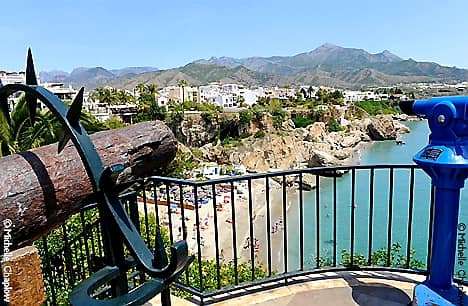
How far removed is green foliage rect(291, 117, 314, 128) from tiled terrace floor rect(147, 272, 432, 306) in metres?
41.5

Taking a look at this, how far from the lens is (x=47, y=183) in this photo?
3.62 feet

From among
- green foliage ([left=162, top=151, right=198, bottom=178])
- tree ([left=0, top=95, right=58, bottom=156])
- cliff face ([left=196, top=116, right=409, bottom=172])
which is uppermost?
tree ([left=0, top=95, right=58, bottom=156])

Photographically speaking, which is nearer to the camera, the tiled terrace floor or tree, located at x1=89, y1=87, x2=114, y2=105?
the tiled terrace floor

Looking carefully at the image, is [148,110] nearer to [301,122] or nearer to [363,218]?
[301,122]

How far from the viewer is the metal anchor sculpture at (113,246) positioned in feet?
2.66

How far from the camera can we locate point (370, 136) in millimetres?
45719

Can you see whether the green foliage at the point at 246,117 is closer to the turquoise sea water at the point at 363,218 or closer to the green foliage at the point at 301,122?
the green foliage at the point at 301,122

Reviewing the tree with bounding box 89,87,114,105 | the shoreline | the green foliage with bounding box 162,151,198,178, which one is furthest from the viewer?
the tree with bounding box 89,87,114,105

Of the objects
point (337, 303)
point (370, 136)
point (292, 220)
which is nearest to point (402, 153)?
point (370, 136)

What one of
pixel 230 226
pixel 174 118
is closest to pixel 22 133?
pixel 230 226

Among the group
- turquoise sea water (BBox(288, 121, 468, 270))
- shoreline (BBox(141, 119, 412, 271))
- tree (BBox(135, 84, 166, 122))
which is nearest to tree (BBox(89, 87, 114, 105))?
tree (BBox(135, 84, 166, 122))

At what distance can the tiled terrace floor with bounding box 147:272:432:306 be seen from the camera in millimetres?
2262

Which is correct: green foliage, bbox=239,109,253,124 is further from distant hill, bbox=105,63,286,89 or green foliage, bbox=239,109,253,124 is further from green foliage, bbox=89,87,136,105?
distant hill, bbox=105,63,286,89

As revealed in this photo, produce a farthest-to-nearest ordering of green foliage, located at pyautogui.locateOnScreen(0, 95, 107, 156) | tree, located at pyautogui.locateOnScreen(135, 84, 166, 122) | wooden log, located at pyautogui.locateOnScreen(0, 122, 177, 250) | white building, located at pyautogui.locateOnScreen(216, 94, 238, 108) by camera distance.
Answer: white building, located at pyautogui.locateOnScreen(216, 94, 238, 108)
tree, located at pyautogui.locateOnScreen(135, 84, 166, 122)
green foliage, located at pyautogui.locateOnScreen(0, 95, 107, 156)
wooden log, located at pyautogui.locateOnScreen(0, 122, 177, 250)
